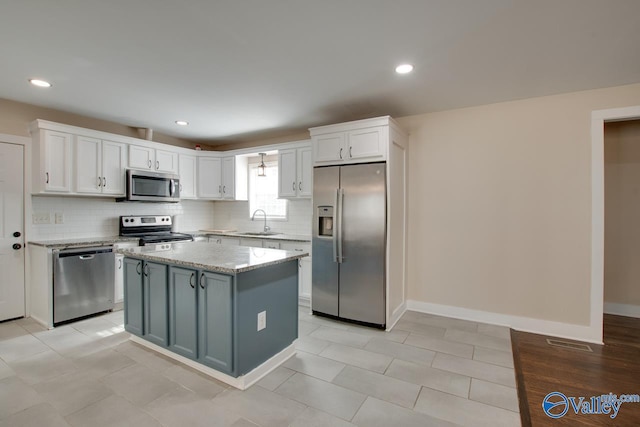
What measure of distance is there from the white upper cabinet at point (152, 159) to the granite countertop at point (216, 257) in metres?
1.85

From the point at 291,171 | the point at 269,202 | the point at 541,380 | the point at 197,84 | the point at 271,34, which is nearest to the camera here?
the point at 271,34

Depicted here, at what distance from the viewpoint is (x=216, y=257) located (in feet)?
8.30

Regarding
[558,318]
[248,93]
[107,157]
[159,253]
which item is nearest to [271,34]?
[248,93]

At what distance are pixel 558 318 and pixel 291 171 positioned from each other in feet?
11.8

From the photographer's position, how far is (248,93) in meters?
3.23

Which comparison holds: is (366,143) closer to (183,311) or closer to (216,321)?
(216,321)

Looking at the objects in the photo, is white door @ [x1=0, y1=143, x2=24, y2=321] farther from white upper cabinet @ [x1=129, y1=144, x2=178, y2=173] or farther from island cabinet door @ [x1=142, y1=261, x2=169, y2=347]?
island cabinet door @ [x1=142, y1=261, x2=169, y2=347]

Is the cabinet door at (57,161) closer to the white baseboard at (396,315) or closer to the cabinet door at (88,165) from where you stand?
the cabinet door at (88,165)

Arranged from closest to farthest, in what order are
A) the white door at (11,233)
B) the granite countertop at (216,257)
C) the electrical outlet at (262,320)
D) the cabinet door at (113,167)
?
1. the granite countertop at (216,257)
2. the electrical outlet at (262,320)
3. the white door at (11,233)
4. the cabinet door at (113,167)

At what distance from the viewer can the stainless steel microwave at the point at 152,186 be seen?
4176 mm

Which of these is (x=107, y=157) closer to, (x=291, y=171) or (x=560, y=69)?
(x=291, y=171)

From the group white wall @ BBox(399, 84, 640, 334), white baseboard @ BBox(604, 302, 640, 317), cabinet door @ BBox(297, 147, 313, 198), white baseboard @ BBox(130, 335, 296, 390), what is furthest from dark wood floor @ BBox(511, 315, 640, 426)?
cabinet door @ BBox(297, 147, 313, 198)

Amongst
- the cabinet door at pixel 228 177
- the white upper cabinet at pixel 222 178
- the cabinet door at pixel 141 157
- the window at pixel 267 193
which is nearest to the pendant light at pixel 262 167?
the window at pixel 267 193

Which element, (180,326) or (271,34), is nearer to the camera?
(271,34)
